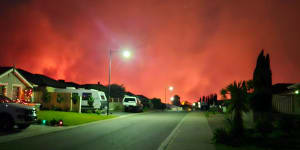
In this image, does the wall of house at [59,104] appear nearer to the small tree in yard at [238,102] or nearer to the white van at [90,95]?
the white van at [90,95]

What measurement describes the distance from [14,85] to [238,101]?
23392 mm

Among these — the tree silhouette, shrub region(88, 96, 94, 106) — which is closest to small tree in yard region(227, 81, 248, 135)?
the tree silhouette

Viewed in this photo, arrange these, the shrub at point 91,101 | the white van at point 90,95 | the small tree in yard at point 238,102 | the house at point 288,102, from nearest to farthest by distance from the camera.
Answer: the small tree in yard at point 238,102 → the house at point 288,102 → the shrub at point 91,101 → the white van at point 90,95

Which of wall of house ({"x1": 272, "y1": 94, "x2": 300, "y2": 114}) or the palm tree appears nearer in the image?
the palm tree

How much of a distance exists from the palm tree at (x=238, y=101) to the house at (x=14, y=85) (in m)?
21.9

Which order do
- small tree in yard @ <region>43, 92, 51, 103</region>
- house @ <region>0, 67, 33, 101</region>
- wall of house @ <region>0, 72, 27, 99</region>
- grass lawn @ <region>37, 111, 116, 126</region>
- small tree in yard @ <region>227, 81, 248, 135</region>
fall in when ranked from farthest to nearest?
small tree in yard @ <region>43, 92, 51, 103</region>, wall of house @ <region>0, 72, 27, 99</region>, house @ <region>0, 67, 33, 101</region>, grass lawn @ <region>37, 111, 116, 126</region>, small tree in yard @ <region>227, 81, 248, 135</region>

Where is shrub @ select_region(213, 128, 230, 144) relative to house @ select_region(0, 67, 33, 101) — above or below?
below

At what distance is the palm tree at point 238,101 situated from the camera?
→ 1175 cm

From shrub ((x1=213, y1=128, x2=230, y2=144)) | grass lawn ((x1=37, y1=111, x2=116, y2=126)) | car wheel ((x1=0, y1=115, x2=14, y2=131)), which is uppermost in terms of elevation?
car wheel ((x1=0, y1=115, x2=14, y2=131))

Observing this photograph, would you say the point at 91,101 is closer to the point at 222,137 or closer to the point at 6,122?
the point at 6,122

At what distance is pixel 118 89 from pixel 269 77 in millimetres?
71595

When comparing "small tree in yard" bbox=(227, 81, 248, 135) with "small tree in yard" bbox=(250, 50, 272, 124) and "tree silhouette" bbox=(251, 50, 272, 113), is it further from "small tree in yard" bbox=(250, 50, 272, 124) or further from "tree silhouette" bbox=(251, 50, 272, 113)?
"tree silhouette" bbox=(251, 50, 272, 113)

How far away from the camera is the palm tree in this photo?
1175cm

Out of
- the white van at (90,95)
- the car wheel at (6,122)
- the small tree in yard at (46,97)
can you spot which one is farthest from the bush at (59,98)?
the car wheel at (6,122)
